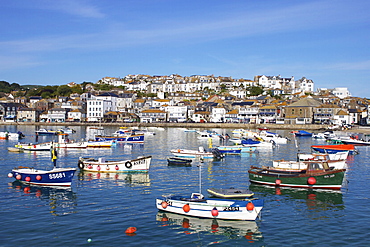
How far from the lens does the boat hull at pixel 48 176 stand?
77.4 ft

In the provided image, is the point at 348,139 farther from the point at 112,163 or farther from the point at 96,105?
the point at 96,105

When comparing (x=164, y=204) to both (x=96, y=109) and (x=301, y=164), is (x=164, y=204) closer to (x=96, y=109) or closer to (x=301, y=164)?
(x=301, y=164)

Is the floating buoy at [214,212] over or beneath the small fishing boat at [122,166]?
beneath

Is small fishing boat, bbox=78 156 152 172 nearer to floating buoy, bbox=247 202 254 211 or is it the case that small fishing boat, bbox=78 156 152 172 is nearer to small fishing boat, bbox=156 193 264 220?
small fishing boat, bbox=156 193 264 220

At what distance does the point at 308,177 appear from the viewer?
941 inches

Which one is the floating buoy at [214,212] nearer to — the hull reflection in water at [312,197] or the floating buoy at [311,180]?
the hull reflection in water at [312,197]

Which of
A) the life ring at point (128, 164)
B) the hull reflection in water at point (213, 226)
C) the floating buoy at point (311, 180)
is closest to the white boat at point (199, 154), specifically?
the life ring at point (128, 164)

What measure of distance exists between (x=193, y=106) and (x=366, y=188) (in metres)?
107

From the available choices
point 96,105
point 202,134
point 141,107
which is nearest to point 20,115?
point 96,105

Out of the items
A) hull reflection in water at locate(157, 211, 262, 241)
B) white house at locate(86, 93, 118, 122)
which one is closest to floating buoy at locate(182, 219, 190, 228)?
hull reflection in water at locate(157, 211, 262, 241)

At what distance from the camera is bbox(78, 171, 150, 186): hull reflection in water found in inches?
1037

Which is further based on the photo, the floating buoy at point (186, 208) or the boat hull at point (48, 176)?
the boat hull at point (48, 176)

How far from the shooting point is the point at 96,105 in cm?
12519

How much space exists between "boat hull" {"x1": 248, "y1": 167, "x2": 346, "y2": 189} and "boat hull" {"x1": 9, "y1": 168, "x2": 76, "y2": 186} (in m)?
13.3
